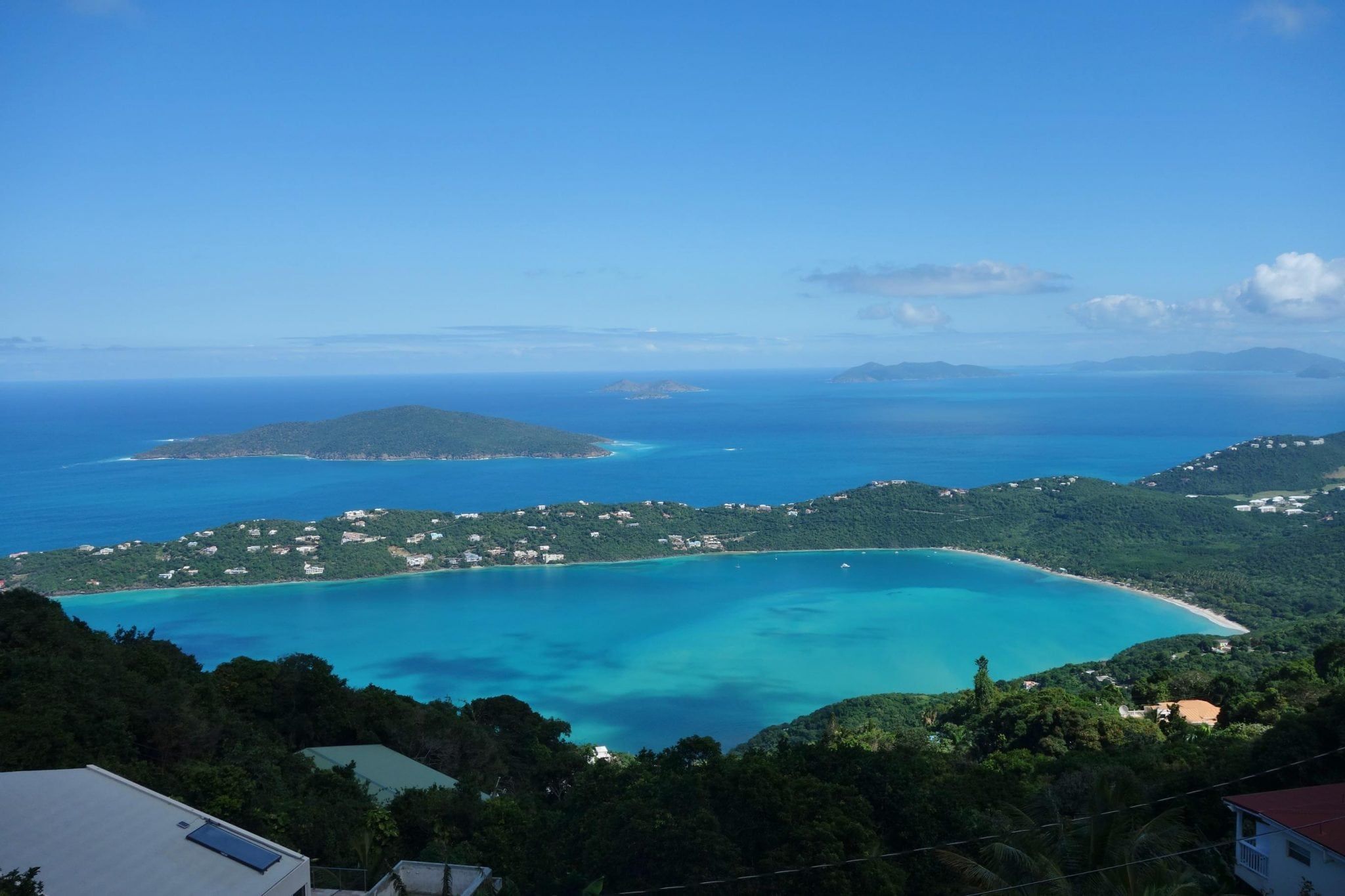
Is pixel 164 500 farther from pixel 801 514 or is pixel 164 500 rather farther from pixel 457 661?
Result: pixel 801 514

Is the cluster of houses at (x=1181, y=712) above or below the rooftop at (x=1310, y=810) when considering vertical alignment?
below

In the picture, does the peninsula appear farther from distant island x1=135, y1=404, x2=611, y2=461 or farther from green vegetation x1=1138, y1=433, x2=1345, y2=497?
distant island x1=135, y1=404, x2=611, y2=461

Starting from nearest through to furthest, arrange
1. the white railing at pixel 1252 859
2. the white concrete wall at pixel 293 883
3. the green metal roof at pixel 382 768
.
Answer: the white concrete wall at pixel 293 883
the white railing at pixel 1252 859
the green metal roof at pixel 382 768

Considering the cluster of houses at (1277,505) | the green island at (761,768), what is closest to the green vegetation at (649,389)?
the cluster of houses at (1277,505)

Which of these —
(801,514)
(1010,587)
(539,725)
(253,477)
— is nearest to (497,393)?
(253,477)

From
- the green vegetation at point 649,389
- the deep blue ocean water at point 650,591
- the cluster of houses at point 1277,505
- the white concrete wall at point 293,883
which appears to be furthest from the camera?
the green vegetation at point 649,389

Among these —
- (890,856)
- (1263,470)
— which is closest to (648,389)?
(1263,470)

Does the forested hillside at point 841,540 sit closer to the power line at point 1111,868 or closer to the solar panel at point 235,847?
the power line at point 1111,868
